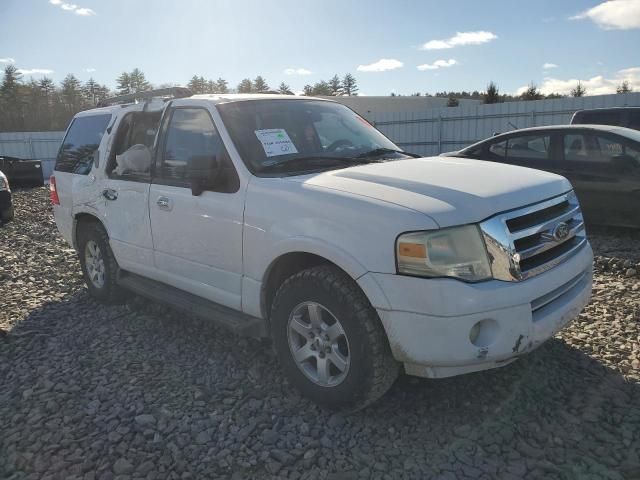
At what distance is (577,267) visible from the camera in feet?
10.4

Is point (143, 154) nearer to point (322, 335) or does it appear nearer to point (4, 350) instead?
point (4, 350)

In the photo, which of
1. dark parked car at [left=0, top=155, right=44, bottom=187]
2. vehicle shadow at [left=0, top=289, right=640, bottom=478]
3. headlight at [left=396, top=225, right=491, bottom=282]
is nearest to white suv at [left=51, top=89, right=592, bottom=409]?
headlight at [left=396, top=225, right=491, bottom=282]

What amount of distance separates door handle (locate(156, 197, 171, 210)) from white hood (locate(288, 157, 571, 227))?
1170 mm

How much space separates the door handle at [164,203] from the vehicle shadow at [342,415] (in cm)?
113

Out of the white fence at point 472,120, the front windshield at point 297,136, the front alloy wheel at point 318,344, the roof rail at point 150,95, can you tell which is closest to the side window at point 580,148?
the front windshield at point 297,136

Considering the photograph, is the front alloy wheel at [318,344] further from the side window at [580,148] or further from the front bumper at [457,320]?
the side window at [580,148]

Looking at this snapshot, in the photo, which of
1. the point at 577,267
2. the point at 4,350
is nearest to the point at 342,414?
the point at 577,267

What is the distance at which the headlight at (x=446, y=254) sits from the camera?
261cm

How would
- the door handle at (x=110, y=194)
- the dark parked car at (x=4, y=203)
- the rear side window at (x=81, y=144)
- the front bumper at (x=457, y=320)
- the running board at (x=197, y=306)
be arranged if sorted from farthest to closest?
the dark parked car at (x=4, y=203), the rear side window at (x=81, y=144), the door handle at (x=110, y=194), the running board at (x=197, y=306), the front bumper at (x=457, y=320)

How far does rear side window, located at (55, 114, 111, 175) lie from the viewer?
5.16m

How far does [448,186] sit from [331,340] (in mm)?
1091

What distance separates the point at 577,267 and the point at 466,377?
38.6 inches

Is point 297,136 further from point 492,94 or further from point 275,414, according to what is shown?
point 492,94

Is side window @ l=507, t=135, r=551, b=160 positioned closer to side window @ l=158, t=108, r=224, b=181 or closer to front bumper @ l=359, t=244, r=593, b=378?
front bumper @ l=359, t=244, r=593, b=378
